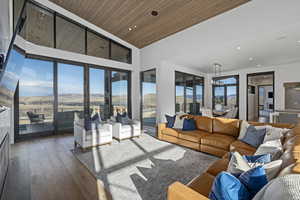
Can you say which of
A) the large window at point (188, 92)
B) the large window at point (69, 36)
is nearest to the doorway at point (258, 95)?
the large window at point (188, 92)

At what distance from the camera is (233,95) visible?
7793 millimetres

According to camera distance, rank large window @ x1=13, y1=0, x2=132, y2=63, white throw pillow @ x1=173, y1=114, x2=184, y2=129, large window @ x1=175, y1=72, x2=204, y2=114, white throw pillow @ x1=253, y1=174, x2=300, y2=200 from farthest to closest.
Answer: large window @ x1=175, y1=72, x2=204, y2=114
large window @ x1=13, y1=0, x2=132, y2=63
white throw pillow @ x1=173, y1=114, x2=184, y2=129
white throw pillow @ x1=253, y1=174, x2=300, y2=200

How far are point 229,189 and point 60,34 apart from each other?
6153 mm

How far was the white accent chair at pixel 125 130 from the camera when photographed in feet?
13.4

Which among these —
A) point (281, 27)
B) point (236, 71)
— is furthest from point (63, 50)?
point (236, 71)

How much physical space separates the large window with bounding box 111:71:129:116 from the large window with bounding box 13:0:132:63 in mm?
803

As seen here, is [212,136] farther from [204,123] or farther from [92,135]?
[92,135]

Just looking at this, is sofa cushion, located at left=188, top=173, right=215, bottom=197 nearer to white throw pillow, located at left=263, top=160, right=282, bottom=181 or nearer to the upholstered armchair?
white throw pillow, located at left=263, top=160, right=282, bottom=181

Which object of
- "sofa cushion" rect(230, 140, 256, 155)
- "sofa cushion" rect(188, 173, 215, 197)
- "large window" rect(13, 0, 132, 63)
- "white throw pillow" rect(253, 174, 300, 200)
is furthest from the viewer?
"large window" rect(13, 0, 132, 63)

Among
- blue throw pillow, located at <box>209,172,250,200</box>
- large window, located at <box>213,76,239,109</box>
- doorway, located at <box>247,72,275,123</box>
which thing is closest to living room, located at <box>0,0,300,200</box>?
blue throw pillow, located at <box>209,172,250,200</box>

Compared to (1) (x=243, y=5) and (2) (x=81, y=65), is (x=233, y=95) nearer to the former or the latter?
(1) (x=243, y=5)

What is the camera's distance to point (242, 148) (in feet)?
8.20

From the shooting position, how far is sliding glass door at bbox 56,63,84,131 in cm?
484

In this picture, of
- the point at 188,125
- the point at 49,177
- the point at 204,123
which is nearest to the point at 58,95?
the point at 49,177
